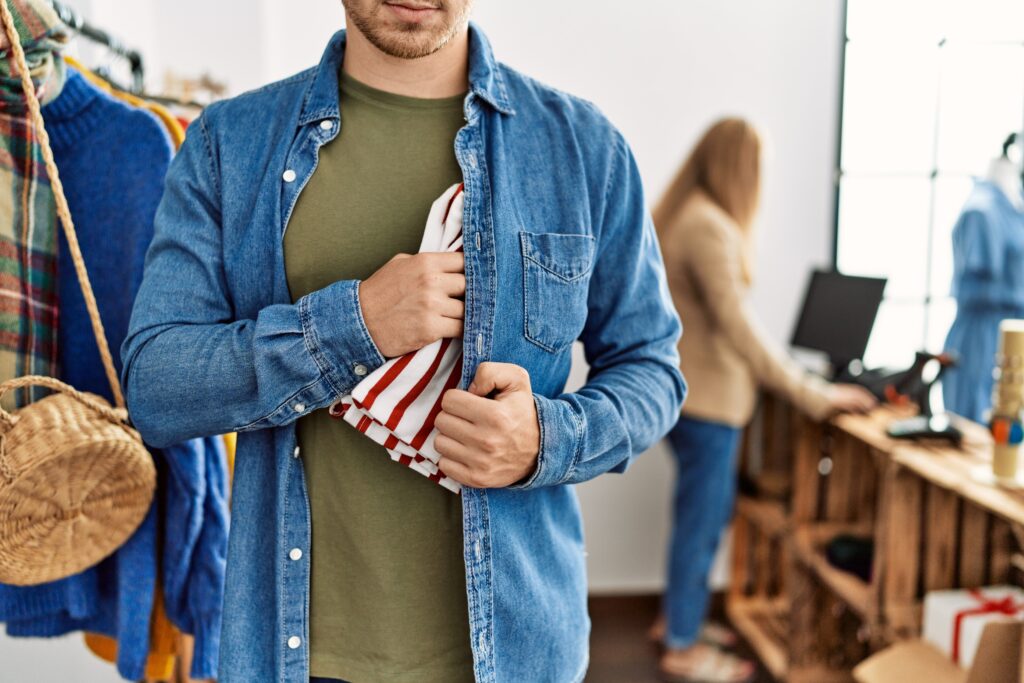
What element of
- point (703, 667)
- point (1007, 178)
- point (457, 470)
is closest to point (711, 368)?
point (703, 667)

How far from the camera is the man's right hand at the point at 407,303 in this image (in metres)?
0.95

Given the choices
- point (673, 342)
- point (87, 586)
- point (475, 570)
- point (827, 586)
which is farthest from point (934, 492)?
point (87, 586)

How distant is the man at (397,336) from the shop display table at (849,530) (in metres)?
1.15

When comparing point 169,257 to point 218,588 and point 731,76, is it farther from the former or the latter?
point 731,76

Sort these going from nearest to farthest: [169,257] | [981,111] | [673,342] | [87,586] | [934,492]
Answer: [169,257], [673,342], [87,586], [934,492], [981,111]

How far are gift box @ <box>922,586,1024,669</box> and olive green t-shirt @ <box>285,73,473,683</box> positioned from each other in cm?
132

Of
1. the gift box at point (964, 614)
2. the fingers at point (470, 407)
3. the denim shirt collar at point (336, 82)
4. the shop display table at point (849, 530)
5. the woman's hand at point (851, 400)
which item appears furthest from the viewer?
the woman's hand at point (851, 400)

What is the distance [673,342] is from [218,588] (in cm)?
74

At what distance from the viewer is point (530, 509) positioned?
1.09 meters

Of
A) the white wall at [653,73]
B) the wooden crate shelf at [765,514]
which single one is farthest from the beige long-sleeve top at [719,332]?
the white wall at [653,73]

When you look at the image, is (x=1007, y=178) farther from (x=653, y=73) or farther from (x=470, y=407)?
(x=470, y=407)

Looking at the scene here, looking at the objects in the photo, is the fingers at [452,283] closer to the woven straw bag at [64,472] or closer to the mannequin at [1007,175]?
the woven straw bag at [64,472]

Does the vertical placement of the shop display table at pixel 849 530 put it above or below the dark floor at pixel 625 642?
above

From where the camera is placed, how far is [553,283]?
41.0 inches
